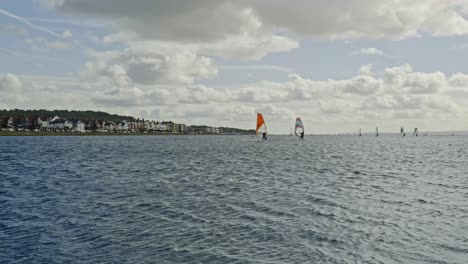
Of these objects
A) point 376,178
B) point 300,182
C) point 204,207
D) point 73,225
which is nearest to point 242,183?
point 300,182

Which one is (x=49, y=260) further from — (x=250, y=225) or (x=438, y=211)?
(x=438, y=211)

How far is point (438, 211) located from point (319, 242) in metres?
12.9

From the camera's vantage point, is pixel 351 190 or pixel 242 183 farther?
pixel 242 183

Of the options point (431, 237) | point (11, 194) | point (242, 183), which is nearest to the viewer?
point (431, 237)

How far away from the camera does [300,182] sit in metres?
43.9

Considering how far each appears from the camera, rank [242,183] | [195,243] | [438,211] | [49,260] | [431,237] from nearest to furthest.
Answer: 1. [49,260]
2. [195,243]
3. [431,237]
4. [438,211]
5. [242,183]

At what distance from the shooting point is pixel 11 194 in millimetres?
34781

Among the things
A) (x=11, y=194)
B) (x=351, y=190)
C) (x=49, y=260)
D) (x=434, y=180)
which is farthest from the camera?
(x=434, y=180)

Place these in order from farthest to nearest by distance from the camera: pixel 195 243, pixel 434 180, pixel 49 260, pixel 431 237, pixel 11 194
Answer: pixel 434 180 → pixel 11 194 → pixel 431 237 → pixel 195 243 → pixel 49 260

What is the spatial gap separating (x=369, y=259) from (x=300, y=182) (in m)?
26.5

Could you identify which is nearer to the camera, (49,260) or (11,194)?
(49,260)

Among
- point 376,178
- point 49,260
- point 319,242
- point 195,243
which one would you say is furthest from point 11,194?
point 376,178

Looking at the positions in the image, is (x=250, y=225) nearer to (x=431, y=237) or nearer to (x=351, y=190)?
(x=431, y=237)

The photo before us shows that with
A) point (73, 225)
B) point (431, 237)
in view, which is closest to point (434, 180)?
point (431, 237)
